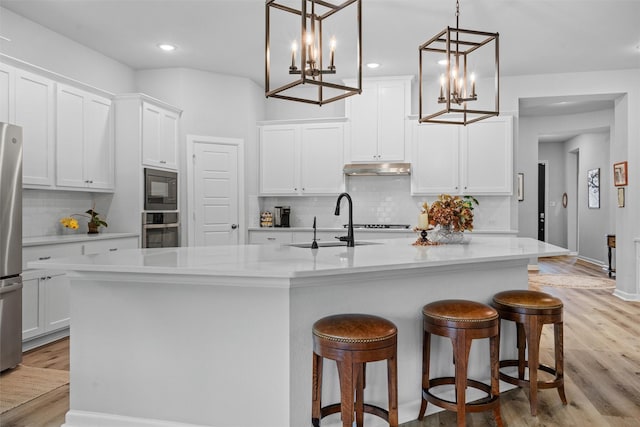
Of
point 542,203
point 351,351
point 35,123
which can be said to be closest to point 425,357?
point 351,351

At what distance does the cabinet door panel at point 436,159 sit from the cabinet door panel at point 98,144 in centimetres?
369

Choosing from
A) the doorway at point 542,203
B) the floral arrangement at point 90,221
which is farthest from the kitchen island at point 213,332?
the doorway at point 542,203

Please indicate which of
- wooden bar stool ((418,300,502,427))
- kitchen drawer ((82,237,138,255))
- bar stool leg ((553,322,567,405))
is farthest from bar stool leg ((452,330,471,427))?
kitchen drawer ((82,237,138,255))

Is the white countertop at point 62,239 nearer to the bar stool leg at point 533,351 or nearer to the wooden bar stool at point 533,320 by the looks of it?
the wooden bar stool at point 533,320

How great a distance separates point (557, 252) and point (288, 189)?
400cm

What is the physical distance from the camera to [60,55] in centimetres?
473

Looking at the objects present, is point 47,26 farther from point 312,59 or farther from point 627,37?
point 627,37

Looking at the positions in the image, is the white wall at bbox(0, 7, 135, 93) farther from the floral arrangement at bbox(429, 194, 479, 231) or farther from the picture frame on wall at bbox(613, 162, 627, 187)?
the picture frame on wall at bbox(613, 162, 627, 187)

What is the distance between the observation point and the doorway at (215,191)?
5.85 metres

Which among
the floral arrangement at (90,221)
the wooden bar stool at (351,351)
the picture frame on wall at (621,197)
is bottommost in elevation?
the wooden bar stool at (351,351)

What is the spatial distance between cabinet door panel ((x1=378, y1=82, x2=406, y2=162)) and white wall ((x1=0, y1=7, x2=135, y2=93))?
3262 mm

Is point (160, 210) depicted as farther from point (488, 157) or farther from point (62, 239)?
point (488, 157)

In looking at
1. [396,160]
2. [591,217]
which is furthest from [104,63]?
[591,217]

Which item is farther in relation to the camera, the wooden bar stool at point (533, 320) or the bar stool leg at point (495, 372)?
the wooden bar stool at point (533, 320)
